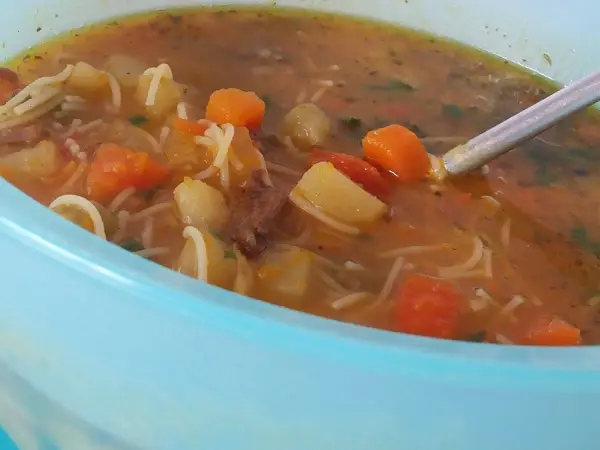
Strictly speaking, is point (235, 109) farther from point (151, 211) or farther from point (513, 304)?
point (513, 304)

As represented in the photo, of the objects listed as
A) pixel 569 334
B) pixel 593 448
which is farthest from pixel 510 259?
pixel 593 448

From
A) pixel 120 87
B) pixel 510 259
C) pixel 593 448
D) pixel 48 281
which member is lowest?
pixel 510 259

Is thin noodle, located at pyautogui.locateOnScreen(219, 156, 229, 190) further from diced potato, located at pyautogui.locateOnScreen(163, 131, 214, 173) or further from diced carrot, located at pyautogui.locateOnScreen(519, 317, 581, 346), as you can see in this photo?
diced carrot, located at pyautogui.locateOnScreen(519, 317, 581, 346)

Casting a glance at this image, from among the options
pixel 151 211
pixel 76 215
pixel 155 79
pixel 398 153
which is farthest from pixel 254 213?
pixel 155 79

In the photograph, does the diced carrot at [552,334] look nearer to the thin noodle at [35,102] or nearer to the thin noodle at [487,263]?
the thin noodle at [487,263]

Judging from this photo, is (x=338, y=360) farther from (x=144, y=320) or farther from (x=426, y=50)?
(x=426, y=50)

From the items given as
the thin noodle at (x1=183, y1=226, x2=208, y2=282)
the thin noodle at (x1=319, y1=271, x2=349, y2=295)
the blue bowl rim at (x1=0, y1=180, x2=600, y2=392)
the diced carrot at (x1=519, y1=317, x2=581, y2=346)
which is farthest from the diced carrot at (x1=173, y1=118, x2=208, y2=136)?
the blue bowl rim at (x1=0, y1=180, x2=600, y2=392)
